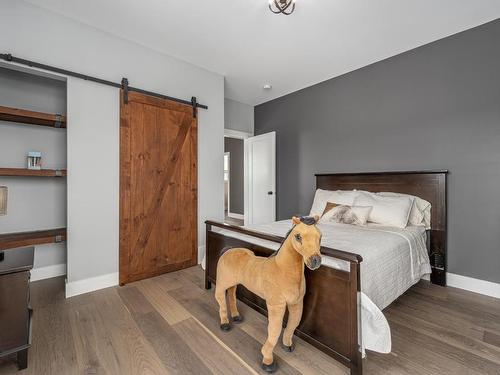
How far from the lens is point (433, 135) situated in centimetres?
286

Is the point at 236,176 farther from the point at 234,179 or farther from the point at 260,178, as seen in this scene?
the point at 260,178

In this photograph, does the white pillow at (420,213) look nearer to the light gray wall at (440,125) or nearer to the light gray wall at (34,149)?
the light gray wall at (440,125)

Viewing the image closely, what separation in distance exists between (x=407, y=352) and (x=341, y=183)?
230 centimetres

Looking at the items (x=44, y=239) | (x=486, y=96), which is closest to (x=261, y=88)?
(x=486, y=96)

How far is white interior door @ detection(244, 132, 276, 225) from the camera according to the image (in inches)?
178

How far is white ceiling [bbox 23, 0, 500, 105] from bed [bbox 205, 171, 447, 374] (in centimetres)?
153

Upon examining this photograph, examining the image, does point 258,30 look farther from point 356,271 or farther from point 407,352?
point 407,352

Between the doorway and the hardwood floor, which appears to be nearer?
the hardwood floor

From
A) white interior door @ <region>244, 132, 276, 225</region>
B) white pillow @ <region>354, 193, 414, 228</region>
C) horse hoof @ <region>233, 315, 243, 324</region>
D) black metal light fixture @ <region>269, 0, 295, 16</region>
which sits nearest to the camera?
horse hoof @ <region>233, 315, 243, 324</region>

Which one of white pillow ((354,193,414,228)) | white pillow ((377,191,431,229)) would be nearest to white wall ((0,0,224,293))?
white pillow ((354,193,414,228))

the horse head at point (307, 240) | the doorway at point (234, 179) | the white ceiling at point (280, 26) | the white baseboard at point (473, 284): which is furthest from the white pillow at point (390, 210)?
the doorway at point (234, 179)

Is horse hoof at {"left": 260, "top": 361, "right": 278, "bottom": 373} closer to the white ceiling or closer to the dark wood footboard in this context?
the dark wood footboard

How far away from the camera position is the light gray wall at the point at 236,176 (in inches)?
279

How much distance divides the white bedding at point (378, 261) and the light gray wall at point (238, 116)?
9.07ft
